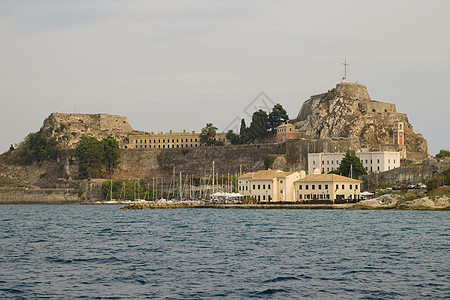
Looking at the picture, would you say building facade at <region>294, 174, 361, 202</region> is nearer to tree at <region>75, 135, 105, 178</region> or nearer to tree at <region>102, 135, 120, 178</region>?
tree at <region>75, 135, 105, 178</region>

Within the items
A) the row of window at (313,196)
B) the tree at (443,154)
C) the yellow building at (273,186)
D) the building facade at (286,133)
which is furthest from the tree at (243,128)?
the row of window at (313,196)

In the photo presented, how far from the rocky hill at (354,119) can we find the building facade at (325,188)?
3617cm

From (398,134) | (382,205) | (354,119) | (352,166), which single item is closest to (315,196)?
(382,205)

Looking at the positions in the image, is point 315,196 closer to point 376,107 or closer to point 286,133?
point 286,133

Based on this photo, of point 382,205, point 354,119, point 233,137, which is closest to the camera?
point 382,205

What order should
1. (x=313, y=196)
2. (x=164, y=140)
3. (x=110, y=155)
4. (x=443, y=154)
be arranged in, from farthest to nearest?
(x=164, y=140) → (x=110, y=155) → (x=443, y=154) → (x=313, y=196)

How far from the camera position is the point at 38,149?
15588 centimetres

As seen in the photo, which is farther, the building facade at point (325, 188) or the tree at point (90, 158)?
the tree at point (90, 158)

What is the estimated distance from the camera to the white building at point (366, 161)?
117125mm

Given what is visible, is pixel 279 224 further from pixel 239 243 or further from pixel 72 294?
pixel 72 294

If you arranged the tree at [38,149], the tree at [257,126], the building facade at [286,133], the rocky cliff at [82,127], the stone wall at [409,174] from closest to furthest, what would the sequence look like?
the stone wall at [409,174] < the building facade at [286,133] < the tree at [257,126] < the tree at [38,149] < the rocky cliff at [82,127]

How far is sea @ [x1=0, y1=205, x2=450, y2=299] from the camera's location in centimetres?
2783

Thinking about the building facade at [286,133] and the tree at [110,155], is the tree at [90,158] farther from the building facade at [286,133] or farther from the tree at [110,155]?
the building facade at [286,133]

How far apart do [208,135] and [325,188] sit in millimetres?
61987
